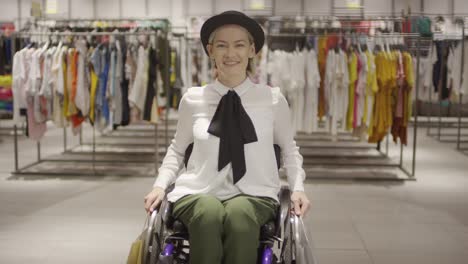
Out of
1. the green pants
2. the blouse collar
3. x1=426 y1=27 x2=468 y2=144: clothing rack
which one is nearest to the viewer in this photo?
the green pants

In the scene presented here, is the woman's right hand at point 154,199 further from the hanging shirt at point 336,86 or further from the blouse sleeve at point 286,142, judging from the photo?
the hanging shirt at point 336,86

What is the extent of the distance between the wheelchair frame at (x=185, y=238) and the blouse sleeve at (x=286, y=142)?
4.5 inches

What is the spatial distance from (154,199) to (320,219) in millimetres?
2450

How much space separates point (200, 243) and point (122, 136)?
7.27 meters

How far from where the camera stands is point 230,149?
232 centimetres

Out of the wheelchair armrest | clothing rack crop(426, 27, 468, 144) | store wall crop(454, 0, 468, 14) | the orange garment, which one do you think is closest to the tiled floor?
the orange garment

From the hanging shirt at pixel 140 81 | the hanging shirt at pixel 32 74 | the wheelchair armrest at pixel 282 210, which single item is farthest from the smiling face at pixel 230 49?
the hanging shirt at pixel 32 74

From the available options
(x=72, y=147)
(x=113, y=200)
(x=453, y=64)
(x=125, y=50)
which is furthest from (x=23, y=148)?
(x=453, y=64)

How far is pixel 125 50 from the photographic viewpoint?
5.85 metres

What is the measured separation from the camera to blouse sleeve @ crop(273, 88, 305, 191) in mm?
2428

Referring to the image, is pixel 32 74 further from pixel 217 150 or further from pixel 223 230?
pixel 223 230

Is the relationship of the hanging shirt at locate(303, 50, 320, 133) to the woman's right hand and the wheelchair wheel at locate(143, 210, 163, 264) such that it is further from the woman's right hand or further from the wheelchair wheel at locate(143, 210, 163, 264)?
the wheelchair wheel at locate(143, 210, 163, 264)

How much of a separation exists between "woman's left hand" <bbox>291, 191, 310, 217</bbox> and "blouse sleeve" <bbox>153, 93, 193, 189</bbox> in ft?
1.64

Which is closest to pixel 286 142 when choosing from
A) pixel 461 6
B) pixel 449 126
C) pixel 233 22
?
pixel 233 22
